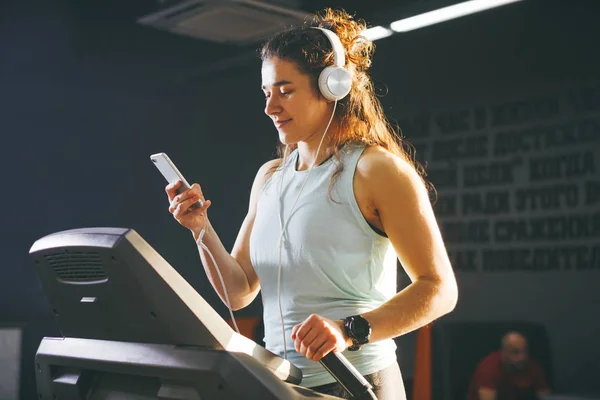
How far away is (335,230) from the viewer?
4.08 feet

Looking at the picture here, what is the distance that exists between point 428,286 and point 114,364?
51cm

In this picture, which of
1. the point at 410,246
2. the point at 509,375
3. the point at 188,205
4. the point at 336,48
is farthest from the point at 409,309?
the point at 509,375

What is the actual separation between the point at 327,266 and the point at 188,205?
26cm

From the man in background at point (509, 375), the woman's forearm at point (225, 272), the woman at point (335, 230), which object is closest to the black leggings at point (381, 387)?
the woman at point (335, 230)

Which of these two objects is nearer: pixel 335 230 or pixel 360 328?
pixel 360 328

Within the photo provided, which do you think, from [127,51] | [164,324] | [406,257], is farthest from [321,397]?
[127,51]

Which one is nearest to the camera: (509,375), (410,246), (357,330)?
(357,330)

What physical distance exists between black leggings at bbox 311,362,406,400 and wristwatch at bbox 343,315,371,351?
148 millimetres

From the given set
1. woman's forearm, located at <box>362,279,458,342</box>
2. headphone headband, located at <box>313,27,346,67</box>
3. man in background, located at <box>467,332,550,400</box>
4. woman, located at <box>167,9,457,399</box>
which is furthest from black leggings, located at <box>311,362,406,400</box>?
man in background, located at <box>467,332,550,400</box>

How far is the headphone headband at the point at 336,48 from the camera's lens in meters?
1.36

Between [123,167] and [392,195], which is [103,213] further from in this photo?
[392,195]

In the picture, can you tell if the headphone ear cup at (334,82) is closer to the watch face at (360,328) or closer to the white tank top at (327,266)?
the white tank top at (327,266)

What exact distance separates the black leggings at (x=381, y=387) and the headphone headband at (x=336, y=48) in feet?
1.86

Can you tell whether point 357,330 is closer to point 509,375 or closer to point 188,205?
point 188,205
